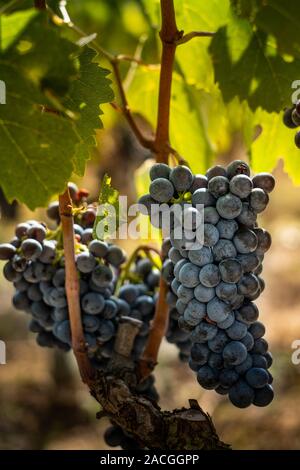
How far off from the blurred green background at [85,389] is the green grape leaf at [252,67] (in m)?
1.12

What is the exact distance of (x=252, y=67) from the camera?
105 centimetres

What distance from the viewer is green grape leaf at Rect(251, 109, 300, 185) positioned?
1.15 m

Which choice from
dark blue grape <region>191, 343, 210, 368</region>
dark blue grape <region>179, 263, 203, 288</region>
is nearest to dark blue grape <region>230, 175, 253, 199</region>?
dark blue grape <region>179, 263, 203, 288</region>

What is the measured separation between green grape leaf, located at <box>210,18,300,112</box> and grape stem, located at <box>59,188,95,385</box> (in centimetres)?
35

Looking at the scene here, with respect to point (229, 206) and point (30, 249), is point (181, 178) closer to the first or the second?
point (229, 206)

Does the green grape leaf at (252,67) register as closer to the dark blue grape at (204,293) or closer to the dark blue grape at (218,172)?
the dark blue grape at (218,172)

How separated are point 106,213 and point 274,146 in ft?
1.36

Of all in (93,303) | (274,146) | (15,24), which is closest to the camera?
(15,24)

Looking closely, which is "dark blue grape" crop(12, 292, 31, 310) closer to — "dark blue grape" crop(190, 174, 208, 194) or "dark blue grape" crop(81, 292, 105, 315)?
"dark blue grape" crop(81, 292, 105, 315)

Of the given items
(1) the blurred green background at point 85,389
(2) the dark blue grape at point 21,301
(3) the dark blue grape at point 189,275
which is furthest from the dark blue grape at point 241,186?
(1) the blurred green background at point 85,389

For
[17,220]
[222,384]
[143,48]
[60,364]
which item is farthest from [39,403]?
[222,384]

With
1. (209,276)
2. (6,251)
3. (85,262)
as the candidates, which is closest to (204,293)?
(209,276)

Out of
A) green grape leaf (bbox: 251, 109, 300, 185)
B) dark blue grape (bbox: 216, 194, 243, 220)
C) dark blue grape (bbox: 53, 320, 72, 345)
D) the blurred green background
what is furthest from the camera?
the blurred green background

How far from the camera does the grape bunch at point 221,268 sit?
833mm
